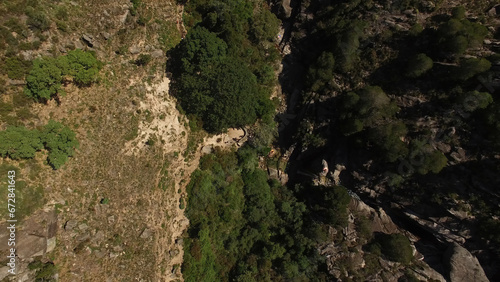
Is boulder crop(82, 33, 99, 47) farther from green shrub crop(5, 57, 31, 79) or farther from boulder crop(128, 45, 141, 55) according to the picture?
green shrub crop(5, 57, 31, 79)

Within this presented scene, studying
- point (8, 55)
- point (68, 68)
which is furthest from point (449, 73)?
point (8, 55)

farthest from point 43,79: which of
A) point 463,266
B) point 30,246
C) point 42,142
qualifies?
point 463,266

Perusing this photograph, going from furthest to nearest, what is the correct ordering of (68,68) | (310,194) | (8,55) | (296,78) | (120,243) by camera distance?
(296,78), (310,194), (120,243), (68,68), (8,55)

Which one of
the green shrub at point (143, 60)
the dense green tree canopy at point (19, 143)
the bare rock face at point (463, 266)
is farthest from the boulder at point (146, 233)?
the bare rock face at point (463, 266)

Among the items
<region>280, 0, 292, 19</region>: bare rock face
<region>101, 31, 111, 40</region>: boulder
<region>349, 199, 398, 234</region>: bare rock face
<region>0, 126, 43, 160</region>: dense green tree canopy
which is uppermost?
<region>280, 0, 292, 19</region>: bare rock face

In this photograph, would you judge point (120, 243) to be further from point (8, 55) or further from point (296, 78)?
point (296, 78)

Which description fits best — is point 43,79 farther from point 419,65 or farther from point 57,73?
point 419,65

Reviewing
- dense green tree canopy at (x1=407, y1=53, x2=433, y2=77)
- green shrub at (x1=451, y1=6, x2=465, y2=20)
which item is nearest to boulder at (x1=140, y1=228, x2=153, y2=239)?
dense green tree canopy at (x1=407, y1=53, x2=433, y2=77)

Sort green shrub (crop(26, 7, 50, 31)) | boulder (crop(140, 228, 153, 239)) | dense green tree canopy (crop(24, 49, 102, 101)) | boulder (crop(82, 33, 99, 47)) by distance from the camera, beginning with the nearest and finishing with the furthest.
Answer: dense green tree canopy (crop(24, 49, 102, 101))
green shrub (crop(26, 7, 50, 31))
boulder (crop(82, 33, 99, 47))
boulder (crop(140, 228, 153, 239))
